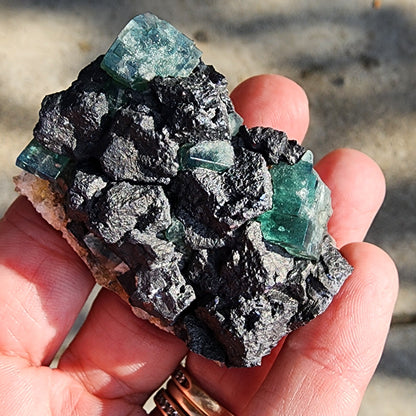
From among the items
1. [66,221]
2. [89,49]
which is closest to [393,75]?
[89,49]

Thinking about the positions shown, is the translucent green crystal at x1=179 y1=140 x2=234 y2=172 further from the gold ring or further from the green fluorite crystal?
the gold ring

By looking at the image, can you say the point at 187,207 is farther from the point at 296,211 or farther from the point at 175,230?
the point at 296,211

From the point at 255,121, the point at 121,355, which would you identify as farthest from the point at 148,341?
the point at 255,121

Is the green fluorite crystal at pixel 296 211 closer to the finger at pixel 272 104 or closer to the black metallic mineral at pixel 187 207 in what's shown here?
the black metallic mineral at pixel 187 207

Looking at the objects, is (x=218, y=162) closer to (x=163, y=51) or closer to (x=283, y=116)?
(x=163, y=51)

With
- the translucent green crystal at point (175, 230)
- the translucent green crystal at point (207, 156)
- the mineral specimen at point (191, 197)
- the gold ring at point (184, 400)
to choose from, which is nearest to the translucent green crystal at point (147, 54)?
the mineral specimen at point (191, 197)

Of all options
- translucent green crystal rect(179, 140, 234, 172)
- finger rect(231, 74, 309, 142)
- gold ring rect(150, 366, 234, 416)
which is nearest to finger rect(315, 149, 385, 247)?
finger rect(231, 74, 309, 142)

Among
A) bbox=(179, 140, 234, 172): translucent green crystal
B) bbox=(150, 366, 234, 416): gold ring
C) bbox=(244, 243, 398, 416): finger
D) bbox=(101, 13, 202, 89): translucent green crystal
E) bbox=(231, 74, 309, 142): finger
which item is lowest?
bbox=(150, 366, 234, 416): gold ring
